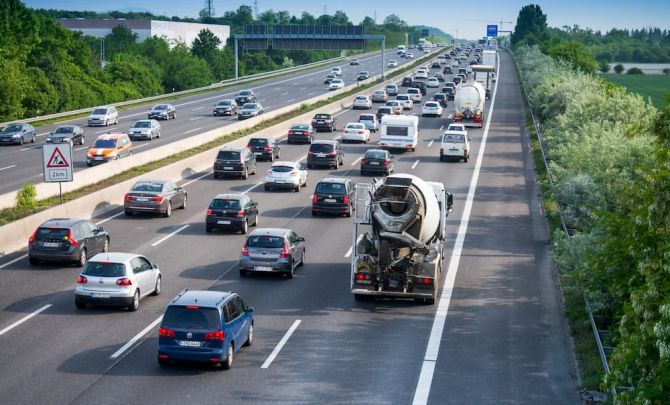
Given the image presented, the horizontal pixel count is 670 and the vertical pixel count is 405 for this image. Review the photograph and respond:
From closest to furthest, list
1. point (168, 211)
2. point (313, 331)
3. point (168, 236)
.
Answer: point (313, 331) < point (168, 236) < point (168, 211)

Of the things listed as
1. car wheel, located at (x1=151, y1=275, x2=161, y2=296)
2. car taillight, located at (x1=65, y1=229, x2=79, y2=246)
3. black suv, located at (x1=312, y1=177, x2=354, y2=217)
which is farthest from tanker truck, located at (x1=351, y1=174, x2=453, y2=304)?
black suv, located at (x1=312, y1=177, x2=354, y2=217)

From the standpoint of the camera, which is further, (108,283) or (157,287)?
(157,287)

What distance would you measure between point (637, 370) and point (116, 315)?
14613 millimetres

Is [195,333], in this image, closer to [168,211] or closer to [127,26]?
[168,211]

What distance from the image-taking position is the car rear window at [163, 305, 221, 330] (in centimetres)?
2072

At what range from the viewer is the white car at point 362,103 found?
317 ft

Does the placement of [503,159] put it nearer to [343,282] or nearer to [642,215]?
[343,282]

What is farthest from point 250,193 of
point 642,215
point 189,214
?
point 642,215

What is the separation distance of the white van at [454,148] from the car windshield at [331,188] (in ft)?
63.8

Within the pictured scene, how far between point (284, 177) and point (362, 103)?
49496mm

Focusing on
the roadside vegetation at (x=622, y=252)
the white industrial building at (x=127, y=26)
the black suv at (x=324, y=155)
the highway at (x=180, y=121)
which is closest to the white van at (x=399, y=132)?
the black suv at (x=324, y=155)

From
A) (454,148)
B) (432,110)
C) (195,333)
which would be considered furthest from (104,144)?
(432,110)

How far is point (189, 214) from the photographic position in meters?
41.7

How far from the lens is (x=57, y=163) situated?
38.7m
